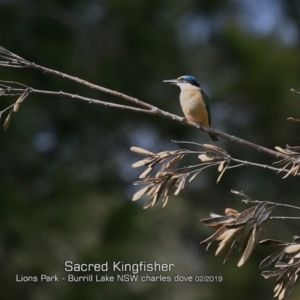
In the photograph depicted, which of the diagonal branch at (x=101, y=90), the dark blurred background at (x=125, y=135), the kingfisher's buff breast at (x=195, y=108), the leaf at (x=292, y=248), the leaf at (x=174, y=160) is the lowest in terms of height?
the dark blurred background at (x=125, y=135)

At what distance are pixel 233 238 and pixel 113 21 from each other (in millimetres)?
5665

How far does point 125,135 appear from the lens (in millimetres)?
7219

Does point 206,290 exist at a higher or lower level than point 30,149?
lower

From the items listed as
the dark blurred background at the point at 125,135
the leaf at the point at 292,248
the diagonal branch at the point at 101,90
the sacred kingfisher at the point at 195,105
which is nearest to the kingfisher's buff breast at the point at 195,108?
the sacred kingfisher at the point at 195,105

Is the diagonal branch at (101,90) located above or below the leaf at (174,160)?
above

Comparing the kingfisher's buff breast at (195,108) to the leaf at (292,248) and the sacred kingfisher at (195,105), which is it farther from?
the leaf at (292,248)

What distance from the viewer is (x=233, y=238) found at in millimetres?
1806

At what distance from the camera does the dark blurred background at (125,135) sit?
6027mm

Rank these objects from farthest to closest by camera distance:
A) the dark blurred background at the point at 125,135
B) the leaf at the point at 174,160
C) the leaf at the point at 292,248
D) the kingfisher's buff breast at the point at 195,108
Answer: the dark blurred background at the point at 125,135 < the kingfisher's buff breast at the point at 195,108 < the leaf at the point at 174,160 < the leaf at the point at 292,248

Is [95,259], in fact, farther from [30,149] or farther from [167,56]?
[167,56]

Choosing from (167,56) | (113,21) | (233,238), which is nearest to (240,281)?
(167,56)

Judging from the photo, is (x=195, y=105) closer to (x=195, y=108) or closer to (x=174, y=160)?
(x=195, y=108)

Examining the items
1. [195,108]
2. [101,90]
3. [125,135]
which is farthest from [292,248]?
[125,135]

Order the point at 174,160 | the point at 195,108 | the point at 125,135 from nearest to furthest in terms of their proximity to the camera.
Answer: the point at 174,160 → the point at 195,108 → the point at 125,135
